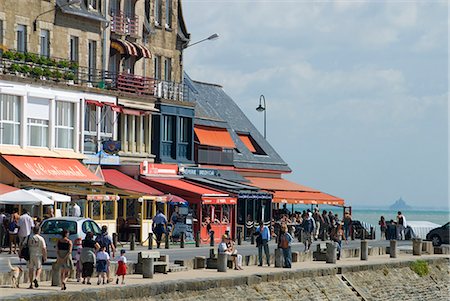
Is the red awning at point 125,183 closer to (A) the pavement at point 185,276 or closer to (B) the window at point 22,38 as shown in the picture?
(B) the window at point 22,38

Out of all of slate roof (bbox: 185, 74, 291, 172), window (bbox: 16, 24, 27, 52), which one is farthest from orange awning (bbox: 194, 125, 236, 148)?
window (bbox: 16, 24, 27, 52)

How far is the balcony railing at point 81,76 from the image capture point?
55125mm

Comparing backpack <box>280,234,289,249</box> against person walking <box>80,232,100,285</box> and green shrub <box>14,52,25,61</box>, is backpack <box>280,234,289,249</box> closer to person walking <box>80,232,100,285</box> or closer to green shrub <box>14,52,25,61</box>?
person walking <box>80,232,100,285</box>

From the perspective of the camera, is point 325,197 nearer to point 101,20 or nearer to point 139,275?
point 101,20

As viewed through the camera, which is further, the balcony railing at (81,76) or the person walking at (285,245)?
the balcony railing at (81,76)

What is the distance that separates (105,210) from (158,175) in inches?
304

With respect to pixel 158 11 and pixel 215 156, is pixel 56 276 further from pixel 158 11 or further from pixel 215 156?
pixel 215 156

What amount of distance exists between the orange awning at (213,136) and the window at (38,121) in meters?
16.1

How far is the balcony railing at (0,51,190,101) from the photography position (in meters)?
55.1

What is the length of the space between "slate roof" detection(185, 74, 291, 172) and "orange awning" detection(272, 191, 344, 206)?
3736 mm

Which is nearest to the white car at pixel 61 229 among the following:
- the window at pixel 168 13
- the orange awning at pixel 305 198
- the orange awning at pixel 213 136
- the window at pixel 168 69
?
the window at pixel 168 69

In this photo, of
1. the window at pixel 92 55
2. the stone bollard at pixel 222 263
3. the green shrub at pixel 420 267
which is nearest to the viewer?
the stone bollard at pixel 222 263

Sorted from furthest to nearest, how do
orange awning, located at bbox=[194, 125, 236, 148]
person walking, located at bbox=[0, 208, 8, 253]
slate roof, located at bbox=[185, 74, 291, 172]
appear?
slate roof, located at bbox=[185, 74, 291, 172], orange awning, located at bbox=[194, 125, 236, 148], person walking, located at bbox=[0, 208, 8, 253]

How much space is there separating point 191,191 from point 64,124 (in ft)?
23.9
